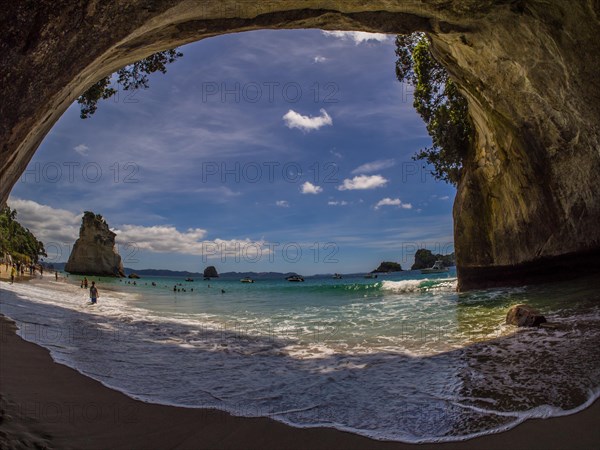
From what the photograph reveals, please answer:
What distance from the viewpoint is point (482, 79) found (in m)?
10.7

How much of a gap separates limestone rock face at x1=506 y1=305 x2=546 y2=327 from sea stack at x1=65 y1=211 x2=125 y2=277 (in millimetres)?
78466

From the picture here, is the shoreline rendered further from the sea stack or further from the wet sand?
the sea stack

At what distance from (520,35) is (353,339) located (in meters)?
8.25

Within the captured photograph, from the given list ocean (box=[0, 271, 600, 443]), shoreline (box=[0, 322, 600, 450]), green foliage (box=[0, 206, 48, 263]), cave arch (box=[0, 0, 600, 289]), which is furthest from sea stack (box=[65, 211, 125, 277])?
shoreline (box=[0, 322, 600, 450])

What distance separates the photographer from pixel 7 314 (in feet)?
33.9

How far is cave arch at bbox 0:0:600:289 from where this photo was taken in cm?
330

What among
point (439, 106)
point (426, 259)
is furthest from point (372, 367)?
point (426, 259)

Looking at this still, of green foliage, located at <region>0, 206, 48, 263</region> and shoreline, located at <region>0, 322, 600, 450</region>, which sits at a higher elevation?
green foliage, located at <region>0, 206, 48, 263</region>

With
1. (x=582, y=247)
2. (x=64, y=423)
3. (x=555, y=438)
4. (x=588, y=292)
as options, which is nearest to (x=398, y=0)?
(x=555, y=438)

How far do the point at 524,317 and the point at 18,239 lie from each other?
8530cm

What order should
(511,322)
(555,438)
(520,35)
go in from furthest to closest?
(520,35)
(511,322)
(555,438)

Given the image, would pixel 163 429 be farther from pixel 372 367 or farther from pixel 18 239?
pixel 18 239

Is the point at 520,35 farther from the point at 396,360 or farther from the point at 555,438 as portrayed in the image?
the point at 555,438

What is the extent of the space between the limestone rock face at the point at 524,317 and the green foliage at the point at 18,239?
64868 mm
